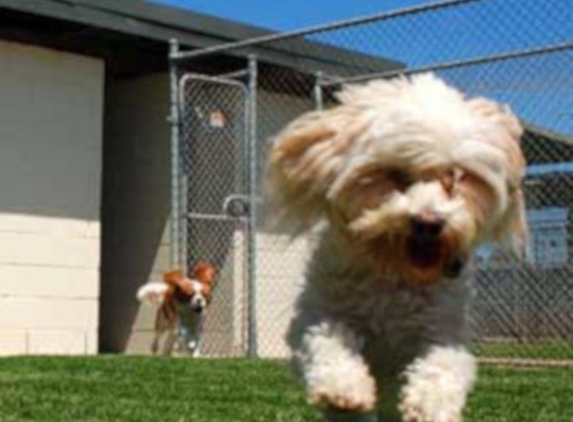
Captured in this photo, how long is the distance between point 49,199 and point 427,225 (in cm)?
1039

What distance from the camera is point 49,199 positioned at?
13.1m

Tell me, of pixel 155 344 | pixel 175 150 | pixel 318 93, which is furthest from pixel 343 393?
pixel 155 344

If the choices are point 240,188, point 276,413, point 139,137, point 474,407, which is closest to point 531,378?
point 474,407

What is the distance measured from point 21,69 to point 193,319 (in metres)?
2.81

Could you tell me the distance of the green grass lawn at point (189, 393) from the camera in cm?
579

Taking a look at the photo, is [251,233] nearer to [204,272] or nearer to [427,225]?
[204,272]

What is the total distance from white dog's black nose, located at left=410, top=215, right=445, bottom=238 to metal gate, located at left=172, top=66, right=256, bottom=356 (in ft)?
29.8

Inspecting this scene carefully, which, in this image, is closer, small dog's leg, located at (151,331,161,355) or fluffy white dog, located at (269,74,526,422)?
fluffy white dog, located at (269,74,526,422)

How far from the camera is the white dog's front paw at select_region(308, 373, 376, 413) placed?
3031 millimetres

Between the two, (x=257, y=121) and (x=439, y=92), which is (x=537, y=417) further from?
(x=257, y=121)

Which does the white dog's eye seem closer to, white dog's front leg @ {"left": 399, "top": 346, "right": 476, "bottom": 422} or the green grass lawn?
white dog's front leg @ {"left": 399, "top": 346, "right": 476, "bottom": 422}

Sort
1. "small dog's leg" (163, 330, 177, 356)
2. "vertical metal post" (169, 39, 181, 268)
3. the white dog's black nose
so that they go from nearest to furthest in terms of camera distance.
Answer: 1. the white dog's black nose
2. "vertical metal post" (169, 39, 181, 268)
3. "small dog's leg" (163, 330, 177, 356)

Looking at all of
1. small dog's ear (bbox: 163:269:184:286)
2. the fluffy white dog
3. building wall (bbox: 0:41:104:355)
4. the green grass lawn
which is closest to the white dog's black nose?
the fluffy white dog

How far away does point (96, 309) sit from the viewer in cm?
1331
